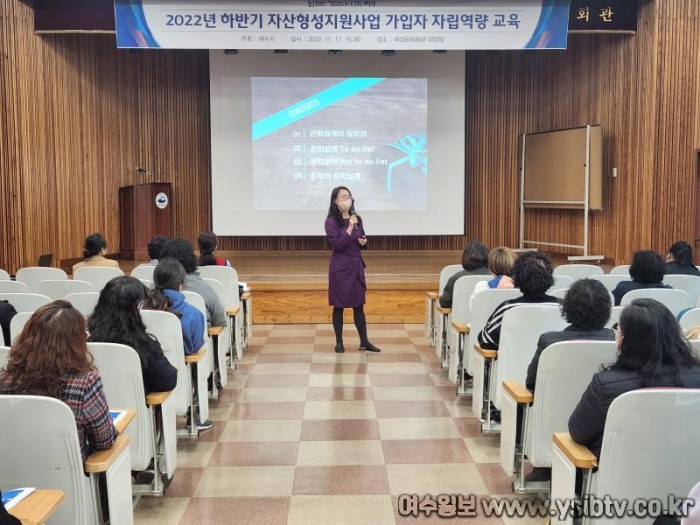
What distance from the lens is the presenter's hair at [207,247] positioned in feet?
18.8

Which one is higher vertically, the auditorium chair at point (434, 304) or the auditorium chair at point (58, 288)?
the auditorium chair at point (58, 288)

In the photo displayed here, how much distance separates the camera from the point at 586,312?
2.73 m

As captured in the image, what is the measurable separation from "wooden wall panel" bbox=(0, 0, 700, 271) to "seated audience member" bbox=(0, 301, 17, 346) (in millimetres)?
4675

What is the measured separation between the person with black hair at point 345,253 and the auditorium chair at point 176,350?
2369 mm

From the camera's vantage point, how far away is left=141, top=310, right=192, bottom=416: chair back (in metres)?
3.31

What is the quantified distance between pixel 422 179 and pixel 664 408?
789 centimetres

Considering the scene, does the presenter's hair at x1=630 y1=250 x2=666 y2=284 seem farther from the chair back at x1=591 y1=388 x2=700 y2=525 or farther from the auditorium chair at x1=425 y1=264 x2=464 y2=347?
the chair back at x1=591 y1=388 x2=700 y2=525

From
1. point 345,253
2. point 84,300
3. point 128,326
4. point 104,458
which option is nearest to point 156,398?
point 128,326

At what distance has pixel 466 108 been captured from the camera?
10344 mm

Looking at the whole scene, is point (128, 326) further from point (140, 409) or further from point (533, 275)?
point (533, 275)

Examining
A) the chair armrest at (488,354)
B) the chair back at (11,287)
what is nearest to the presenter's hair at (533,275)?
the chair armrest at (488,354)

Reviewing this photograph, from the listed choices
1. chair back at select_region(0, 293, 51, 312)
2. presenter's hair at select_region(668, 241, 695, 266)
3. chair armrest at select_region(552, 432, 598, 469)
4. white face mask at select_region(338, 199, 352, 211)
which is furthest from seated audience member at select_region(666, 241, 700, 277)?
chair back at select_region(0, 293, 51, 312)

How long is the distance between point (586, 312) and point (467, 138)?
798cm

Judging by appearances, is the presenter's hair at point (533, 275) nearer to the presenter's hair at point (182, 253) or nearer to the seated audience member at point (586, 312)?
the seated audience member at point (586, 312)
